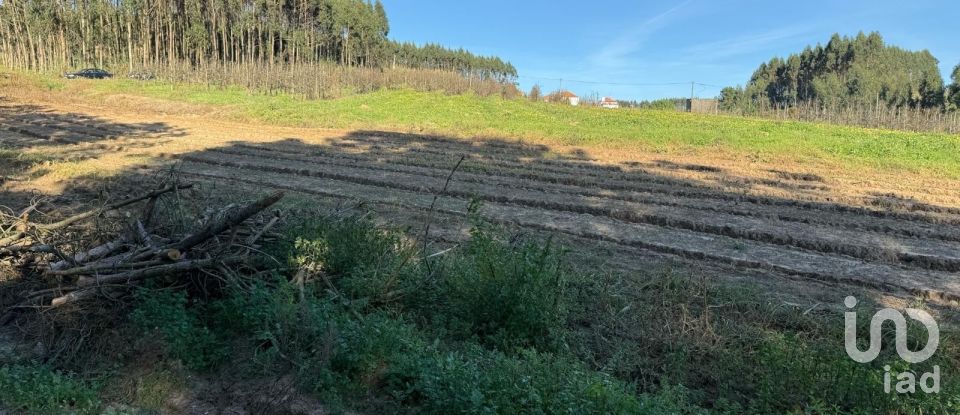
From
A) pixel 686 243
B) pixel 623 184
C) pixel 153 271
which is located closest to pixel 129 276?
pixel 153 271

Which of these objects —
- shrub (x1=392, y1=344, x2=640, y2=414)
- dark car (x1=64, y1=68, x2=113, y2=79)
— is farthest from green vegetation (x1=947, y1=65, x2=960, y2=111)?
dark car (x1=64, y1=68, x2=113, y2=79)

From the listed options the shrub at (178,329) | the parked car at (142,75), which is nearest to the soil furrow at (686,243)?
the shrub at (178,329)

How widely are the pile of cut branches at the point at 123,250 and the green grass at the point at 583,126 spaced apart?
15068mm

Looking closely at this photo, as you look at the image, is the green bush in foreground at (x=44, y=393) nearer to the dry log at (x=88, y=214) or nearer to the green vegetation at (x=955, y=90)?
the dry log at (x=88, y=214)

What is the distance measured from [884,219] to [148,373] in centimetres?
1019

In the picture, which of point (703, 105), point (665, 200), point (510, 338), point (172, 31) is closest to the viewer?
point (510, 338)

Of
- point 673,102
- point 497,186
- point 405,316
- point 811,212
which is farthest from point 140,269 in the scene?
point 673,102

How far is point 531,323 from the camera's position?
4.41 m

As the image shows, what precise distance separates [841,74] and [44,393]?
84031 millimetres

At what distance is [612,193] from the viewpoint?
1093 centimetres

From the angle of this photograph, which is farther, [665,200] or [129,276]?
[665,200]

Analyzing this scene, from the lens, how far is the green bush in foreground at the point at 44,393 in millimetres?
3398

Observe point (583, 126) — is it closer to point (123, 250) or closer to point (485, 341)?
point (485, 341)

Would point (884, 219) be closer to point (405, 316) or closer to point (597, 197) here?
point (597, 197)
